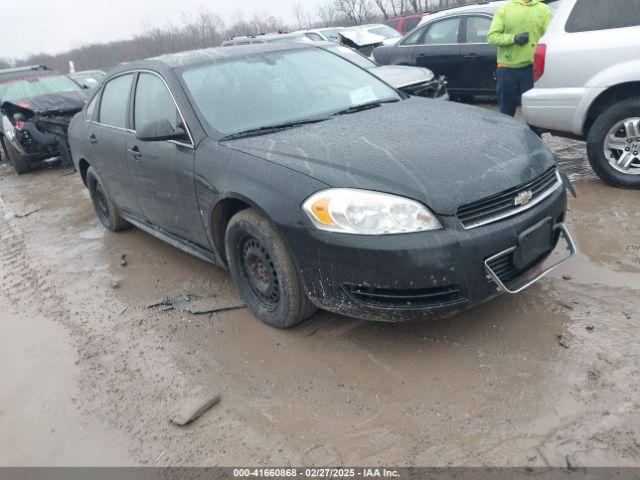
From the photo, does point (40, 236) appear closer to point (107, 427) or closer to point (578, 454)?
point (107, 427)

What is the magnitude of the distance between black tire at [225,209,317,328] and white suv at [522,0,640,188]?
3211mm

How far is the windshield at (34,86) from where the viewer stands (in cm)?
1039

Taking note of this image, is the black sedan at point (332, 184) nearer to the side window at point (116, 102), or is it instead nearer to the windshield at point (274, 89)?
the windshield at point (274, 89)

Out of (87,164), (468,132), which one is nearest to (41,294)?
(87,164)

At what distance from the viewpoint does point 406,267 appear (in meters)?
2.57

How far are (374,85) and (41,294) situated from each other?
317 centimetres

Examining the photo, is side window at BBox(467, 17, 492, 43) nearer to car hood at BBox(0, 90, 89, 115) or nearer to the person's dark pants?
the person's dark pants

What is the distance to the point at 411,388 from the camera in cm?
265

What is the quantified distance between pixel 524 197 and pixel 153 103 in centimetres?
271

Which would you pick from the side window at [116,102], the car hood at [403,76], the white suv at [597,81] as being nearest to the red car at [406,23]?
the car hood at [403,76]

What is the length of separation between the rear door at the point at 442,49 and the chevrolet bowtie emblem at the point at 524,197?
6.69 meters

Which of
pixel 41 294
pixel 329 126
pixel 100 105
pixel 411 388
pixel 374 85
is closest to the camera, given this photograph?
pixel 411 388

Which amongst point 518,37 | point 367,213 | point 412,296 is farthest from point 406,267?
point 518,37

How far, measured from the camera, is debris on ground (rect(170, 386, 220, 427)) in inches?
105
